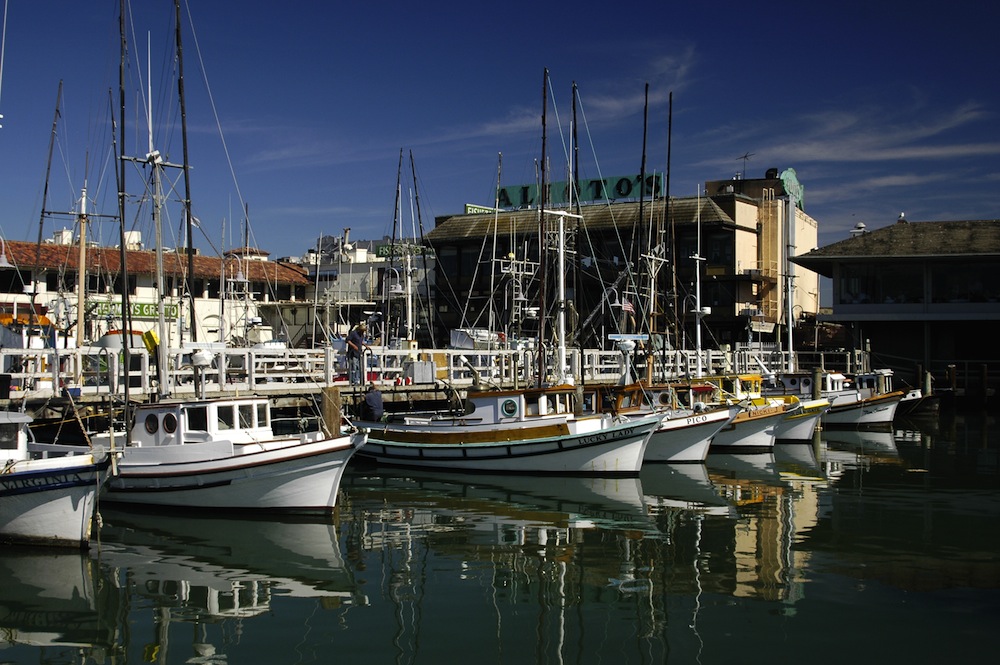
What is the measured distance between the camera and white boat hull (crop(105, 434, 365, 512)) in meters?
19.4

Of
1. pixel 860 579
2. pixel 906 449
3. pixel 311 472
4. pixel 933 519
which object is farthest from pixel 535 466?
pixel 906 449

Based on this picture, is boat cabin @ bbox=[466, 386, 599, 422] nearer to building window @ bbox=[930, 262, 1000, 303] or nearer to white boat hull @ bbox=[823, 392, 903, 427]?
white boat hull @ bbox=[823, 392, 903, 427]

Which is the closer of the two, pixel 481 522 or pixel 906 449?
pixel 481 522

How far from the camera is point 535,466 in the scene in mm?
25891

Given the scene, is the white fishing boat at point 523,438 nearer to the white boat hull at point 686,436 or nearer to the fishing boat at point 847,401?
the white boat hull at point 686,436

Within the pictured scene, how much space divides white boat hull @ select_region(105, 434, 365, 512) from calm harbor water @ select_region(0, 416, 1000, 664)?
51 centimetres

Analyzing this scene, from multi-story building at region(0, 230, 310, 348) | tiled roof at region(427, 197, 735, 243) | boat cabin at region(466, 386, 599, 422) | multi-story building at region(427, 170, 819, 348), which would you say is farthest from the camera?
tiled roof at region(427, 197, 735, 243)

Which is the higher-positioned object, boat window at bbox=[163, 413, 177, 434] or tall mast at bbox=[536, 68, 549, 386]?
tall mast at bbox=[536, 68, 549, 386]

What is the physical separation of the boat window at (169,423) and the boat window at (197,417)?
10.5 inches

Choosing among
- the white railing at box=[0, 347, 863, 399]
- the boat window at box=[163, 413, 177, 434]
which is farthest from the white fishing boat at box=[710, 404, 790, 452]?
the boat window at box=[163, 413, 177, 434]

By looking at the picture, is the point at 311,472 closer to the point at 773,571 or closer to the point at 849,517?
the point at 773,571

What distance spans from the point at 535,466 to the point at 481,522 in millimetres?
6063

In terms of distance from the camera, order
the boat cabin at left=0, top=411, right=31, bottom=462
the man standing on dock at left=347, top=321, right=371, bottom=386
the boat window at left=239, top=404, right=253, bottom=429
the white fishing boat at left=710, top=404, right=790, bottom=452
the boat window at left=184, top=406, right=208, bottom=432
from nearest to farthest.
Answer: the boat cabin at left=0, top=411, right=31, bottom=462
the boat window at left=184, top=406, right=208, bottom=432
the boat window at left=239, top=404, right=253, bottom=429
the man standing on dock at left=347, top=321, right=371, bottom=386
the white fishing boat at left=710, top=404, right=790, bottom=452

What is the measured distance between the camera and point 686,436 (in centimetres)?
2886
